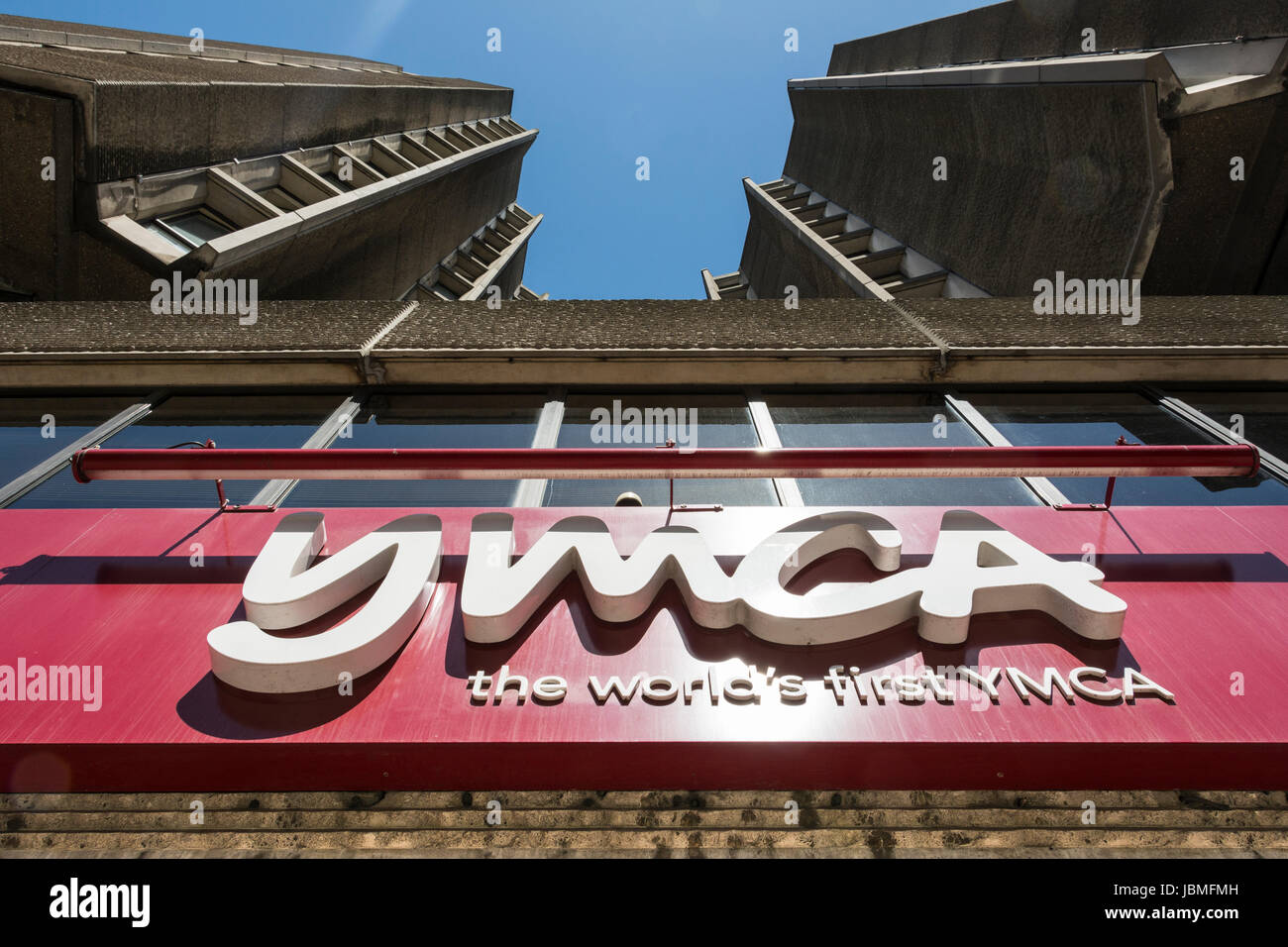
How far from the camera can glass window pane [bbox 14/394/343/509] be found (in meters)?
5.35

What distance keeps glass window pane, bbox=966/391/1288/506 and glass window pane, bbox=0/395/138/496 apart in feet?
24.7

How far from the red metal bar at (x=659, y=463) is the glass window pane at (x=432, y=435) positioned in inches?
40.0

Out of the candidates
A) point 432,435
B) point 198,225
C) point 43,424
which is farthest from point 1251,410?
point 198,225

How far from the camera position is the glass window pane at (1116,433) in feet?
17.6

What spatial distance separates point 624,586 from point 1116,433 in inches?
185

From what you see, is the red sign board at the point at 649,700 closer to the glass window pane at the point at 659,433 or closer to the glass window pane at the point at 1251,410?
the glass window pane at the point at 659,433

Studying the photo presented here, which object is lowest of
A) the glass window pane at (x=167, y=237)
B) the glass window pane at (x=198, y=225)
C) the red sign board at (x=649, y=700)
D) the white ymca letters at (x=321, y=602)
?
the red sign board at (x=649, y=700)

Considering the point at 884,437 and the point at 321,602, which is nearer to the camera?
the point at 321,602

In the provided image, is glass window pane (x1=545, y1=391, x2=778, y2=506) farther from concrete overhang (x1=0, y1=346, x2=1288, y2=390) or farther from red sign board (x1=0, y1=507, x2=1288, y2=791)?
red sign board (x1=0, y1=507, x2=1288, y2=791)

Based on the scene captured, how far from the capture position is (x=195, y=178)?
12.3m

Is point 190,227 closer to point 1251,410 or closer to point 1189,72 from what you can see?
point 1251,410

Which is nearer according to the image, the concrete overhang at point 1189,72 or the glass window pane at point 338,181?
the concrete overhang at point 1189,72

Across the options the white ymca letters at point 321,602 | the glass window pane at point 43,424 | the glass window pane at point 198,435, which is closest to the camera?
the white ymca letters at point 321,602

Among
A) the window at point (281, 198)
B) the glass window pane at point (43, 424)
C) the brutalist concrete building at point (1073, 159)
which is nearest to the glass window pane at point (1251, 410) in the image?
the brutalist concrete building at point (1073, 159)
